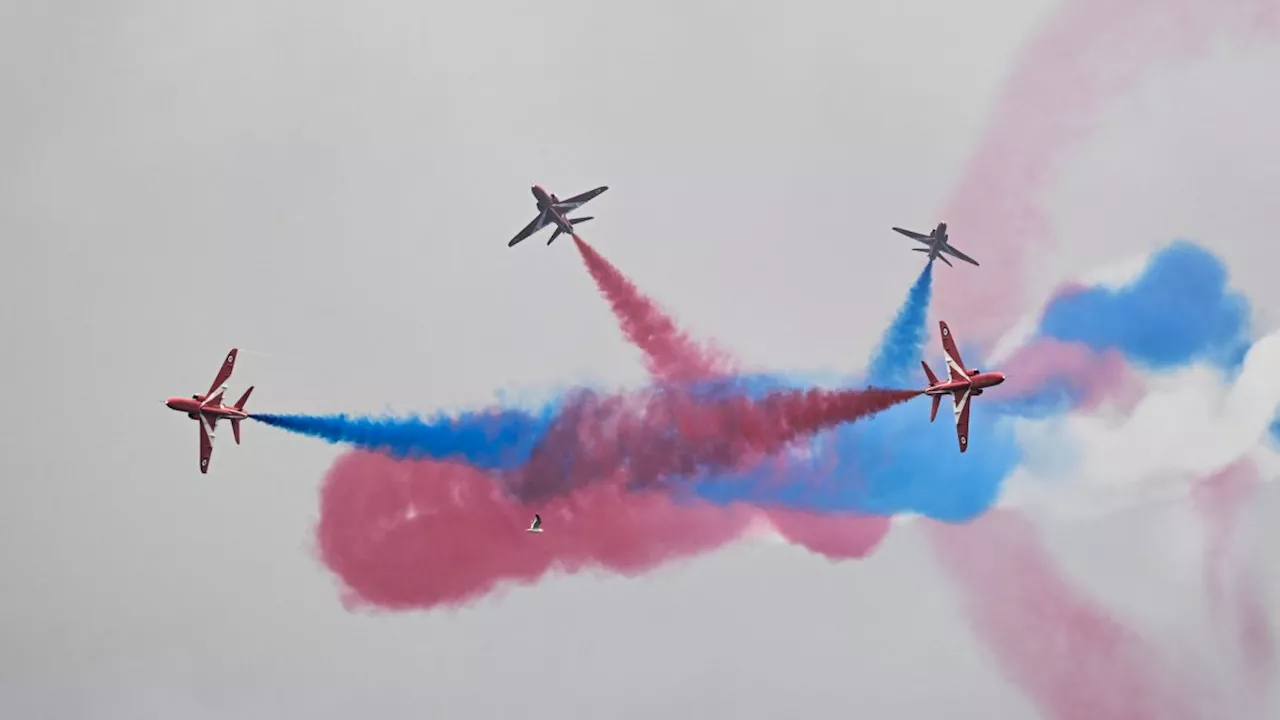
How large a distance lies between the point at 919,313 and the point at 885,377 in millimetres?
3629

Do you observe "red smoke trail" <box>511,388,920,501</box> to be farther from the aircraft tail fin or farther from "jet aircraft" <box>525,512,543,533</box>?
the aircraft tail fin

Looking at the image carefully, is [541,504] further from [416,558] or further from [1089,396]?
[1089,396]

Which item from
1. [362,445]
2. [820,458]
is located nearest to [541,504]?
[362,445]

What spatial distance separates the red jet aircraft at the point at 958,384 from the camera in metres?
59.7

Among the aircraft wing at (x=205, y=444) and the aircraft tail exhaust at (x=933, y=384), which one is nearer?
the aircraft tail exhaust at (x=933, y=384)

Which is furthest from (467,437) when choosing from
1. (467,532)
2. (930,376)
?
(930,376)

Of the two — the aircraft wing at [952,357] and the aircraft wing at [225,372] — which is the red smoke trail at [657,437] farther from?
the aircraft wing at [225,372]

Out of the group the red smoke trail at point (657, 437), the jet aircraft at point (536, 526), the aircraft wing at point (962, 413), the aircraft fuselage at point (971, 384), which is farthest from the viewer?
the jet aircraft at point (536, 526)

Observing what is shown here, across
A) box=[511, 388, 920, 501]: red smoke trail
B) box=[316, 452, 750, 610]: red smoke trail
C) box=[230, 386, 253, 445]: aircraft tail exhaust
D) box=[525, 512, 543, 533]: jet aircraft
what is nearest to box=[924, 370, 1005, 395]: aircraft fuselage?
box=[511, 388, 920, 501]: red smoke trail

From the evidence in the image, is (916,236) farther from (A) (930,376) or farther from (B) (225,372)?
(B) (225,372)

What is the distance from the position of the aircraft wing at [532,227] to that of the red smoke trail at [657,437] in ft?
26.3

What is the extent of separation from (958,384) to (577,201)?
18366 mm

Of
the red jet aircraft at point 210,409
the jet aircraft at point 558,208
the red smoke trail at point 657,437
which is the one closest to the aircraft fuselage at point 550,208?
the jet aircraft at point 558,208

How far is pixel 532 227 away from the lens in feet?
223
